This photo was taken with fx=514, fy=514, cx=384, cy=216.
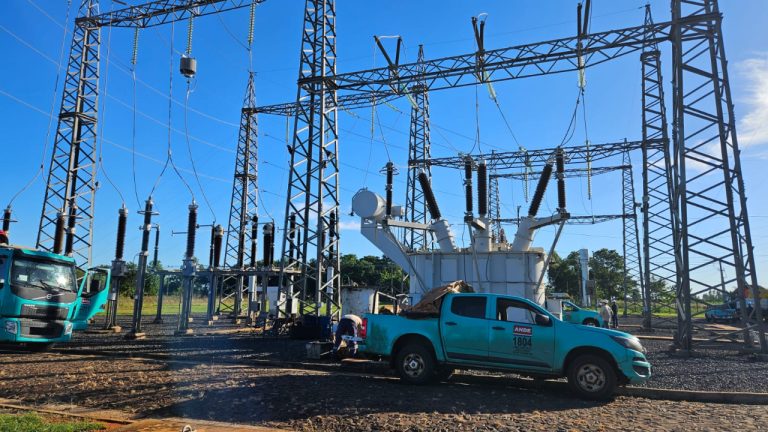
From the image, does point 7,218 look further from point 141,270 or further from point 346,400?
point 346,400

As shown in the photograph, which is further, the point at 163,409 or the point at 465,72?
the point at 465,72

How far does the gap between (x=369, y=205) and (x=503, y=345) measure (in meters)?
10.4

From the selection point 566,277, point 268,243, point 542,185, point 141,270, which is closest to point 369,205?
point 542,185

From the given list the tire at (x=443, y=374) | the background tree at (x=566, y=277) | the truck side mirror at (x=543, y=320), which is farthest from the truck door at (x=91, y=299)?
the background tree at (x=566, y=277)

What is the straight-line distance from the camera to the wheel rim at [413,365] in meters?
10.3

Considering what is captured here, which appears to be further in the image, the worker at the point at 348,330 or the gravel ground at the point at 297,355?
the worker at the point at 348,330

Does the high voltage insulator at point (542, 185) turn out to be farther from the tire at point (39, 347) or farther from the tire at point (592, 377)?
the tire at point (39, 347)

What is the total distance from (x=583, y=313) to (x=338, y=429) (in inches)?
882

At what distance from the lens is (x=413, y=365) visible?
409 inches

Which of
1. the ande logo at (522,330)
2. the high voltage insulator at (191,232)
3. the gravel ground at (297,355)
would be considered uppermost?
the high voltage insulator at (191,232)

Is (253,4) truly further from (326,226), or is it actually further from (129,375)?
(129,375)

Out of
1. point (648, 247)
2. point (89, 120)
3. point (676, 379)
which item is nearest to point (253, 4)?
point (89, 120)

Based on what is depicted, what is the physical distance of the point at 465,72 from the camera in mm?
18438

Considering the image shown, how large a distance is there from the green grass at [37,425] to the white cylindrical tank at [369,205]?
43.7ft
